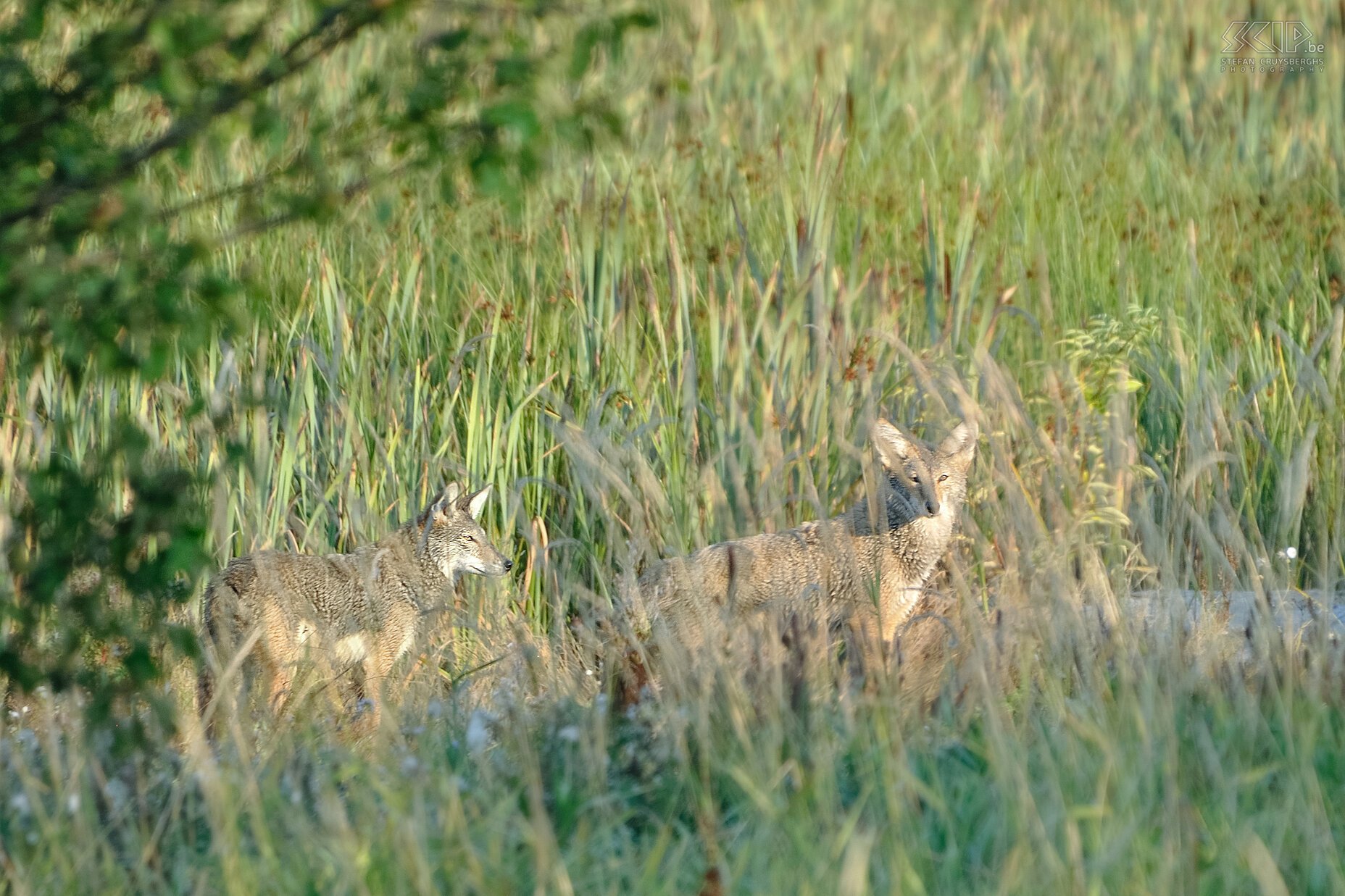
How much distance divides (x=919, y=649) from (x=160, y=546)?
1.87m

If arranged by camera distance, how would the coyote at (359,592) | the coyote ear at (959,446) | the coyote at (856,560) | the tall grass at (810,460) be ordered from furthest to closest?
the coyote ear at (959,446) < the coyote at (359,592) < the coyote at (856,560) < the tall grass at (810,460)

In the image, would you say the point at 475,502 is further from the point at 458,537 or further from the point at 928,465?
the point at 928,465

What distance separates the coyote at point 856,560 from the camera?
4.05 metres

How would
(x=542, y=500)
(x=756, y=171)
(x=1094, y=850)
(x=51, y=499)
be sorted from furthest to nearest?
(x=756, y=171)
(x=542, y=500)
(x=51, y=499)
(x=1094, y=850)

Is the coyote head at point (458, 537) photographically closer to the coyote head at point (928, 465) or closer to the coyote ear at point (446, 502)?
the coyote ear at point (446, 502)

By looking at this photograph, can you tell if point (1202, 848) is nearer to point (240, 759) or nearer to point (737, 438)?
point (240, 759)

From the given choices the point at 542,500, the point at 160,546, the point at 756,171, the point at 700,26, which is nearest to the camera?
the point at 160,546

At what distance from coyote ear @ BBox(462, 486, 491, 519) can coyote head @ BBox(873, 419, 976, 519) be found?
120 cm

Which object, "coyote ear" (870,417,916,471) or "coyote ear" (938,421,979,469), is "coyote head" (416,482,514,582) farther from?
"coyote ear" (938,421,979,469)

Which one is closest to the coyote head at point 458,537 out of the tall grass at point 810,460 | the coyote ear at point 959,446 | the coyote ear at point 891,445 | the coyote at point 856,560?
the tall grass at point 810,460

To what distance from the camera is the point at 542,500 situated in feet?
17.7

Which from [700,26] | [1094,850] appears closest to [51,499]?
[1094,850]

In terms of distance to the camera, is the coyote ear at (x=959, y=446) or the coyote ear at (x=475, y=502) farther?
the coyote ear at (x=475, y=502)

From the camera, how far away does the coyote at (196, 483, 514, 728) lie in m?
4.54
